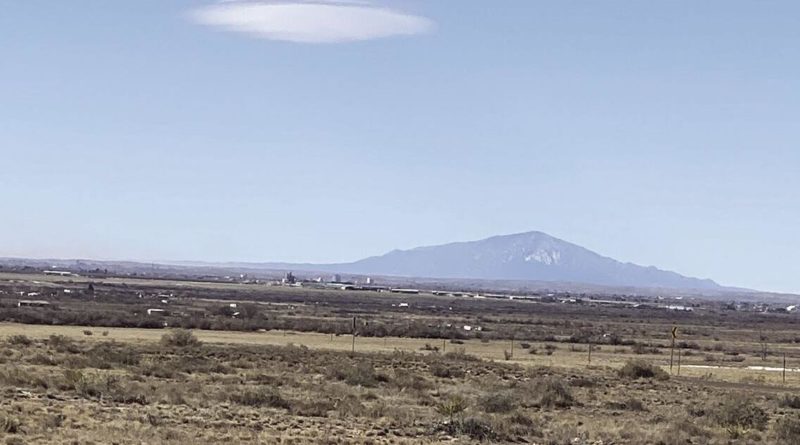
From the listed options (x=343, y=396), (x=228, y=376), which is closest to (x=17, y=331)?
(x=228, y=376)

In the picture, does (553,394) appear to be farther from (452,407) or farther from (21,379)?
(21,379)

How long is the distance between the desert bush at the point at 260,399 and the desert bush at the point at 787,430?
12.5 meters

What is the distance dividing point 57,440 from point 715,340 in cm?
8073

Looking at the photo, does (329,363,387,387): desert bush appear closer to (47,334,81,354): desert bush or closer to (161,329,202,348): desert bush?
(47,334,81,354): desert bush

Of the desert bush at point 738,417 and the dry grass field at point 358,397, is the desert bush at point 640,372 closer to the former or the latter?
the dry grass field at point 358,397

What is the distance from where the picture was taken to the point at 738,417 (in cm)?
3175

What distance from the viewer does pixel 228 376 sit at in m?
38.5

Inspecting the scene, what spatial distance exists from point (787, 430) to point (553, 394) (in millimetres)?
7759

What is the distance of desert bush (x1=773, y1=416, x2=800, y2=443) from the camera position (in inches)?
1124

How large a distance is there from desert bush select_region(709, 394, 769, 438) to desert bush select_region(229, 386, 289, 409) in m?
11.7

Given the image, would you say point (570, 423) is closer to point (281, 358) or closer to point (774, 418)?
point (774, 418)

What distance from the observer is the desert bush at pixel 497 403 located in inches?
1259

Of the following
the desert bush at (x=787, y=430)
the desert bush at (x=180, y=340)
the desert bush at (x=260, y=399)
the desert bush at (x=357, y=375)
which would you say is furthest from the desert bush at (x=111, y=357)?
the desert bush at (x=787, y=430)

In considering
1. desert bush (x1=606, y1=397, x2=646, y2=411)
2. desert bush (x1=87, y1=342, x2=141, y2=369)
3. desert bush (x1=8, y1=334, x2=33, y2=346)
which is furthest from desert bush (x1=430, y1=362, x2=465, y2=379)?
desert bush (x1=8, y1=334, x2=33, y2=346)
